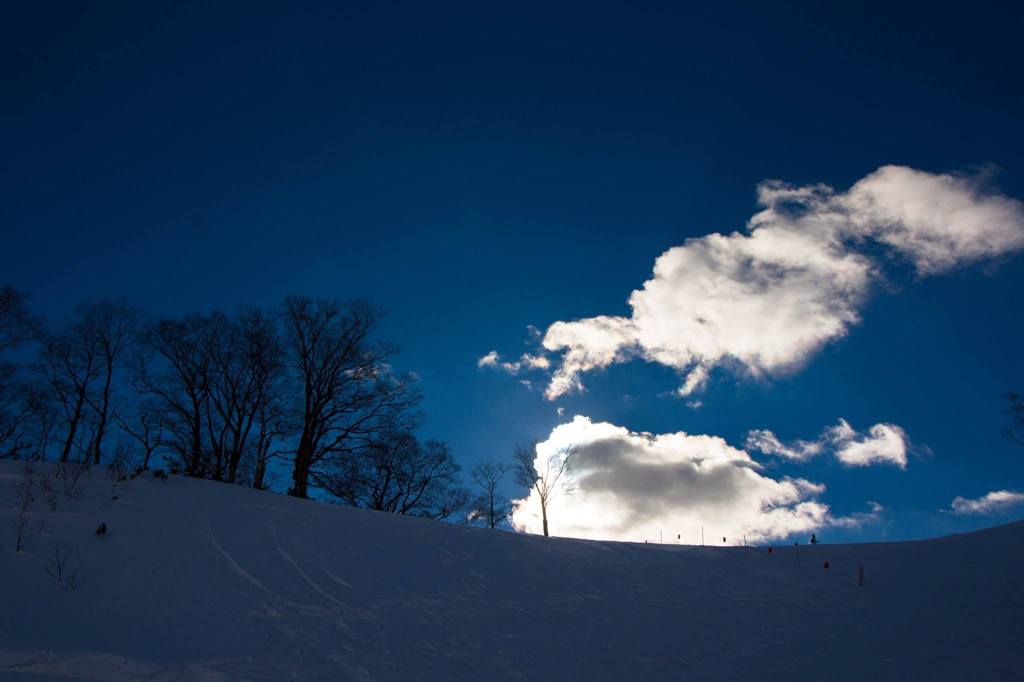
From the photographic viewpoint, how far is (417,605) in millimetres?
10328

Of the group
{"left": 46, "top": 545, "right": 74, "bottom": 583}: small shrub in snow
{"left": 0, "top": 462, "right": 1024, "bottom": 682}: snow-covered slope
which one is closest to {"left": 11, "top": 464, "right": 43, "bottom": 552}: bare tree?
{"left": 0, "top": 462, "right": 1024, "bottom": 682}: snow-covered slope

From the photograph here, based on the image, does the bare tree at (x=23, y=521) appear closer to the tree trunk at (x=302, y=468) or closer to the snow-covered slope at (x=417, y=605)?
the snow-covered slope at (x=417, y=605)

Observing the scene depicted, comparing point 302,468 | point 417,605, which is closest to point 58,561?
point 417,605

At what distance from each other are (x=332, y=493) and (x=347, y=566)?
77.7 feet

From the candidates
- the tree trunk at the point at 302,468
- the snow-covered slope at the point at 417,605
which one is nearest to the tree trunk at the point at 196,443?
the tree trunk at the point at 302,468

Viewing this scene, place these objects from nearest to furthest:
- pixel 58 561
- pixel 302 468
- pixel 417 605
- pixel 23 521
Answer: pixel 58 561, pixel 23 521, pixel 417 605, pixel 302 468

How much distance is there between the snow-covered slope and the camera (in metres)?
7.32

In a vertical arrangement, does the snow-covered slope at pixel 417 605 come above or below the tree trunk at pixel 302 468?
below

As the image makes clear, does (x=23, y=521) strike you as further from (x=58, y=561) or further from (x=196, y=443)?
(x=196, y=443)

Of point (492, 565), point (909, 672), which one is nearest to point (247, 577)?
point (492, 565)

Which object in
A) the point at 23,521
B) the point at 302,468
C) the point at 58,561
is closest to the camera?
the point at 58,561

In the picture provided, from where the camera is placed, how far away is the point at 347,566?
1151 cm

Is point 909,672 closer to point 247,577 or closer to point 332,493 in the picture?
point 247,577

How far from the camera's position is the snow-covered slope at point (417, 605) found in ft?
24.0
